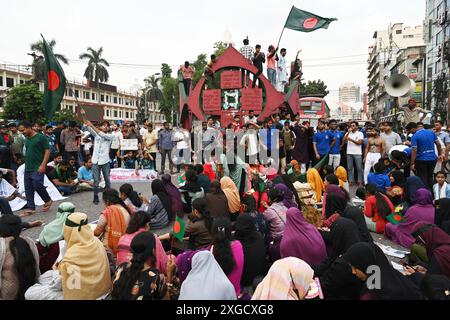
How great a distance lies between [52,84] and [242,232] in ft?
18.5

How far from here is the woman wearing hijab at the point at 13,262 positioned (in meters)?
3.39

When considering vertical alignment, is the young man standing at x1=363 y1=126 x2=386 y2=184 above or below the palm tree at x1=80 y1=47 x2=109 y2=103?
below

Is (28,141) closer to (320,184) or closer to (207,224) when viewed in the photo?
(207,224)

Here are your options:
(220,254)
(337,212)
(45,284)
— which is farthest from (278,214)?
(45,284)

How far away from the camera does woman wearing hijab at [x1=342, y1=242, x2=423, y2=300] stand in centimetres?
296

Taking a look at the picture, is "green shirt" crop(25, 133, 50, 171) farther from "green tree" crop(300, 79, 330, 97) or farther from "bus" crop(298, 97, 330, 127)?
"green tree" crop(300, 79, 330, 97)

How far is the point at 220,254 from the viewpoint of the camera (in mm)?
3611

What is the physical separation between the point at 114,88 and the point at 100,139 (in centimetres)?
7066

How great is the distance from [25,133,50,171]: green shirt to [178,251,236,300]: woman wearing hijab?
4.93 meters

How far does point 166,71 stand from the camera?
55.0 m

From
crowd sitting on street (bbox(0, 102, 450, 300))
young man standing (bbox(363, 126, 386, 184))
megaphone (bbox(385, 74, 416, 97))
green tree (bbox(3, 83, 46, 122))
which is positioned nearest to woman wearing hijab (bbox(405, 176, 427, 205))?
crowd sitting on street (bbox(0, 102, 450, 300))

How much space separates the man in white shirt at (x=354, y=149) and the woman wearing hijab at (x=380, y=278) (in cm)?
643

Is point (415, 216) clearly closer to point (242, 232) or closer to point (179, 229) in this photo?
point (242, 232)

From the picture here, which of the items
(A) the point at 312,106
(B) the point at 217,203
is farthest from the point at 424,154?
(A) the point at 312,106
